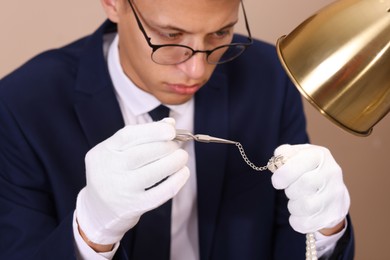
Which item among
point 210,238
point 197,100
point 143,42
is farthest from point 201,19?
point 210,238

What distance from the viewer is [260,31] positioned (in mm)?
1965

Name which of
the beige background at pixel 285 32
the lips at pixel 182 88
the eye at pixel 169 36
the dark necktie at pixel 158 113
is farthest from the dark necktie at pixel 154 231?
the beige background at pixel 285 32

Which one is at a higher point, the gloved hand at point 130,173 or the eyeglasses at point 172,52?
the eyeglasses at point 172,52

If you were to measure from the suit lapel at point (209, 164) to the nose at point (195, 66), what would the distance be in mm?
219

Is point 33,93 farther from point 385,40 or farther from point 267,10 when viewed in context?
point 267,10

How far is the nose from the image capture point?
3.85 ft

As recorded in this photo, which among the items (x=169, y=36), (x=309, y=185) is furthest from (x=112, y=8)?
(x=309, y=185)

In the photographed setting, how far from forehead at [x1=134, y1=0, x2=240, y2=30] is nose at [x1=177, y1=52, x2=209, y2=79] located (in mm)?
64

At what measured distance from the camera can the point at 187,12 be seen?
1.12m

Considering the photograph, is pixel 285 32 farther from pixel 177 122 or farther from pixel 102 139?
pixel 102 139

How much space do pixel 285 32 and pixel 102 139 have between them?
909 millimetres

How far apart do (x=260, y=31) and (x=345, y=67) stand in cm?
121

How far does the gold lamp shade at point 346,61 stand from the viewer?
0.77 metres

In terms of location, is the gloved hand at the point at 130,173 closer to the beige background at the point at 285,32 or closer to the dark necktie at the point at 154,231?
the dark necktie at the point at 154,231
